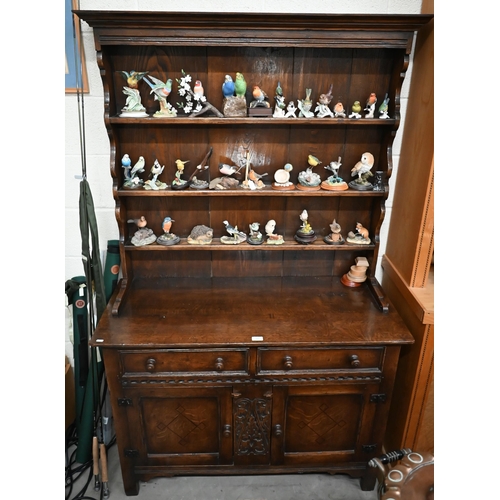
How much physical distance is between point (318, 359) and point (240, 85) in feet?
4.12

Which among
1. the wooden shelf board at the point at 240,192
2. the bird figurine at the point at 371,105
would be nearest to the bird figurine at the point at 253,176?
the wooden shelf board at the point at 240,192

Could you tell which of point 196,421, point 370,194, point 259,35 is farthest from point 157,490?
point 259,35

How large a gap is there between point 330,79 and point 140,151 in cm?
95

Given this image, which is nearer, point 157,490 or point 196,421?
point 196,421

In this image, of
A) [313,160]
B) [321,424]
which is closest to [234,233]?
[313,160]

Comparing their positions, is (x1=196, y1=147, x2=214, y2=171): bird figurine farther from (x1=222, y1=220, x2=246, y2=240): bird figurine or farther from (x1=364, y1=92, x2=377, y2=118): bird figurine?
(x1=364, y1=92, x2=377, y2=118): bird figurine

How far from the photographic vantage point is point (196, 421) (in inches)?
80.0

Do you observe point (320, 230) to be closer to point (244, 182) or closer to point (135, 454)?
point (244, 182)

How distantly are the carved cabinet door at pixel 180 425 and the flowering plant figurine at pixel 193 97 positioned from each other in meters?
1.24

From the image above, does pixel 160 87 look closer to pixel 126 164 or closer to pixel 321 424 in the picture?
pixel 126 164

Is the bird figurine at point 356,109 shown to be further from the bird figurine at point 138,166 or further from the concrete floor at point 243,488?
the concrete floor at point 243,488

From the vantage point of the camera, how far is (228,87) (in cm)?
188

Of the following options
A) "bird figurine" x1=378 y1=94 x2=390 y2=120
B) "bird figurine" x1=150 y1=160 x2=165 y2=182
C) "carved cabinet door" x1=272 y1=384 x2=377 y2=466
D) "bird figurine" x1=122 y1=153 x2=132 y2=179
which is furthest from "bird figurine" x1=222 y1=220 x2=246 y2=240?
"bird figurine" x1=378 y1=94 x2=390 y2=120

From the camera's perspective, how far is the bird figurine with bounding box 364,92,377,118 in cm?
193
